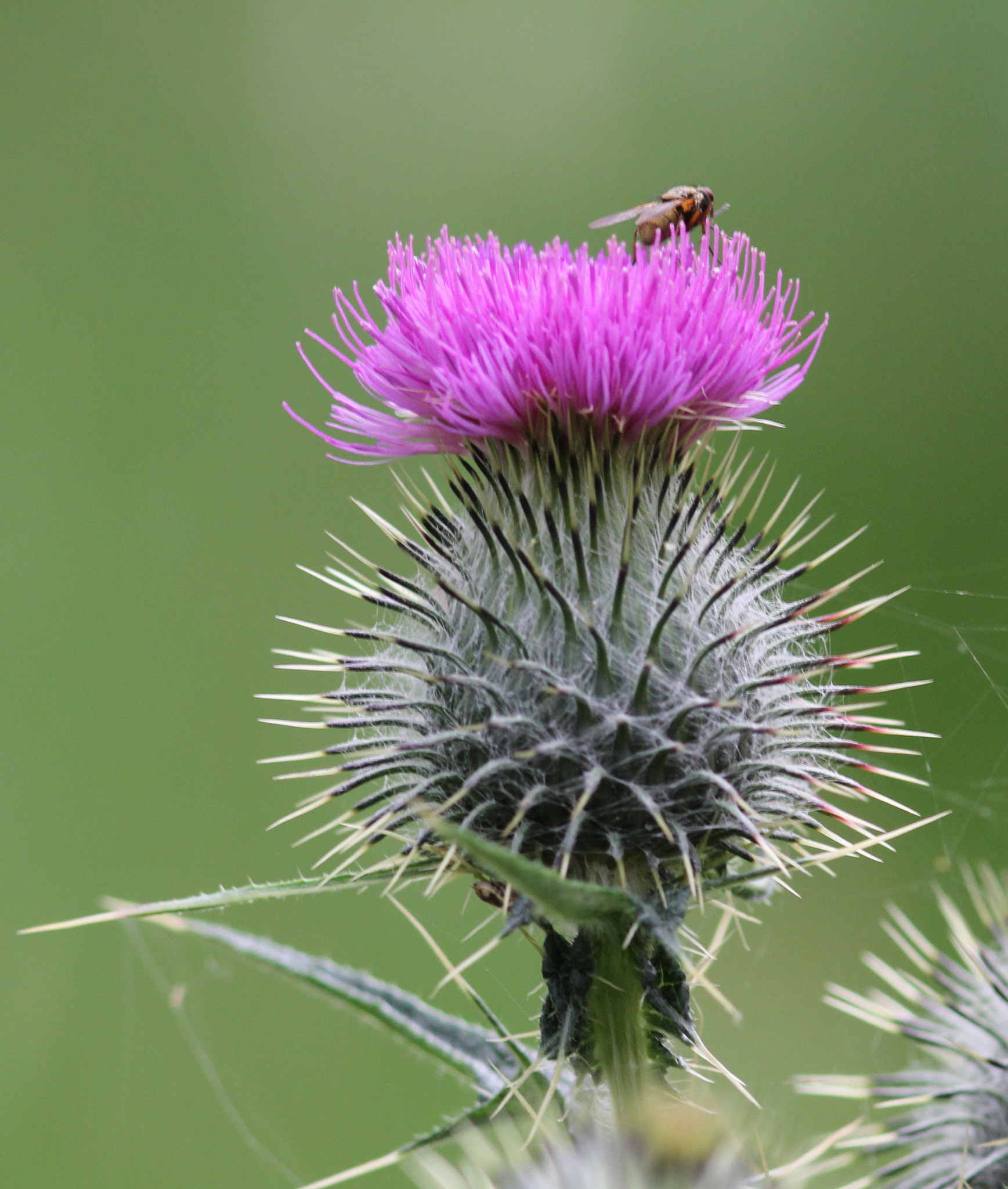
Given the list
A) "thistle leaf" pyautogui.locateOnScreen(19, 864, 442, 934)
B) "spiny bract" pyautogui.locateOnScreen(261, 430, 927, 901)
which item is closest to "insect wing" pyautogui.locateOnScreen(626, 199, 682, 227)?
"spiny bract" pyautogui.locateOnScreen(261, 430, 927, 901)

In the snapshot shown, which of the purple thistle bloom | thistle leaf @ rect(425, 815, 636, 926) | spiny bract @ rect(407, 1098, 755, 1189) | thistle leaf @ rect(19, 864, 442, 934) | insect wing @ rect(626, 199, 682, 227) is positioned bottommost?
spiny bract @ rect(407, 1098, 755, 1189)

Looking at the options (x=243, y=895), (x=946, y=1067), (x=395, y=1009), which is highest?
(x=243, y=895)

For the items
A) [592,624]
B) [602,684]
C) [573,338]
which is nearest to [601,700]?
[602,684]

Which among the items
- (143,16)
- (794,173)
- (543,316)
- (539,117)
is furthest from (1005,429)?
(143,16)

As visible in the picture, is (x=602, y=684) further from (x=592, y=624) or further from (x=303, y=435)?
(x=303, y=435)

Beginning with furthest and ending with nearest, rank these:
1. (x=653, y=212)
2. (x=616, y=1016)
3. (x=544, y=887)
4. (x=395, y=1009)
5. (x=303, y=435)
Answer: (x=303, y=435) → (x=653, y=212) → (x=395, y=1009) → (x=616, y=1016) → (x=544, y=887)

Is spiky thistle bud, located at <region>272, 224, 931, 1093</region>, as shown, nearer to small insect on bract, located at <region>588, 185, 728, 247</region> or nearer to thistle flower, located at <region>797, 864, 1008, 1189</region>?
small insect on bract, located at <region>588, 185, 728, 247</region>

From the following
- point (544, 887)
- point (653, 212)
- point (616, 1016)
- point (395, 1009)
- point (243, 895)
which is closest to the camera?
point (544, 887)
